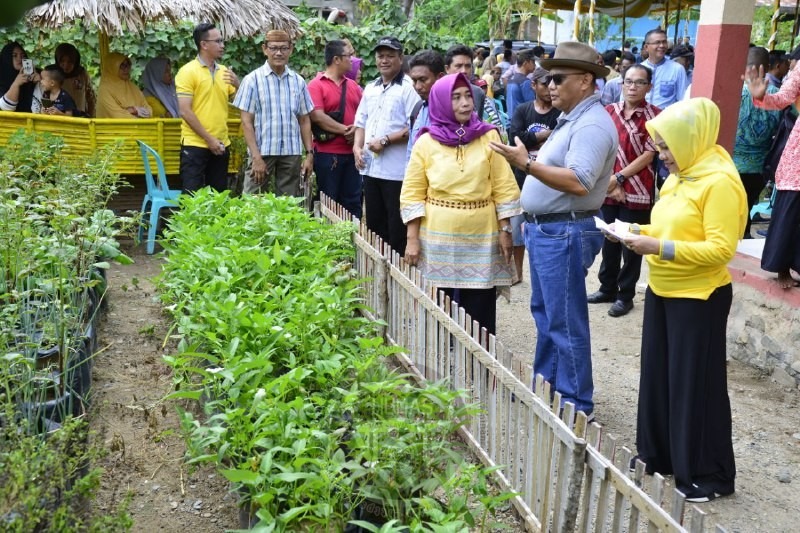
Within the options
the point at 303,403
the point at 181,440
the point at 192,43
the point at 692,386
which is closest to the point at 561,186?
the point at 692,386

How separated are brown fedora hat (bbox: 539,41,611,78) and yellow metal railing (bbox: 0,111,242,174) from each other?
519 centimetres

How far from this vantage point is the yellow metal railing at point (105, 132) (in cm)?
847

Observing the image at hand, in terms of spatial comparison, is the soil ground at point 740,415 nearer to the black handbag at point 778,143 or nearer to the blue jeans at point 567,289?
the blue jeans at point 567,289

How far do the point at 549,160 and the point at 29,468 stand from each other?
9.23 ft

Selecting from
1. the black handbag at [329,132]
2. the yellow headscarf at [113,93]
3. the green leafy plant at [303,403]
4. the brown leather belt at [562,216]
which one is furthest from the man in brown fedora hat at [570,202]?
the yellow headscarf at [113,93]

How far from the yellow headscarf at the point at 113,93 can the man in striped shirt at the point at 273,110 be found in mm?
1911

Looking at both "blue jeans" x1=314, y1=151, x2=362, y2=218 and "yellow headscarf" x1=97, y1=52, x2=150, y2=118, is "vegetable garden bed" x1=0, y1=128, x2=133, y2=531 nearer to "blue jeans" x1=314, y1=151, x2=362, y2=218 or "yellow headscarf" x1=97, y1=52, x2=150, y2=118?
"blue jeans" x1=314, y1=151, x2=362, y2=218

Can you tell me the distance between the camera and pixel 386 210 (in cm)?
686

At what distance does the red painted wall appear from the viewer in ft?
19.5

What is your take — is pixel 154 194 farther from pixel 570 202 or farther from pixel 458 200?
pixel 570 202

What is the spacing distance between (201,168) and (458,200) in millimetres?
4028

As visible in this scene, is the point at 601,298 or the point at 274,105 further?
the point at 274,105

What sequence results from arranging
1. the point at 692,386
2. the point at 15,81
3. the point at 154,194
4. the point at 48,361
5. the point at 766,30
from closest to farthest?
the point at 692,386
the point at 48,361
the point at 154,194
the point at 15,81
the point at 766,30

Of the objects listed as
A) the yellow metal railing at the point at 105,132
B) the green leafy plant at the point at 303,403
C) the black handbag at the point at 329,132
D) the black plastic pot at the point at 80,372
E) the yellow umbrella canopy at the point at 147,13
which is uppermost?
the yellow umbrella canopy at the point at 147,13
